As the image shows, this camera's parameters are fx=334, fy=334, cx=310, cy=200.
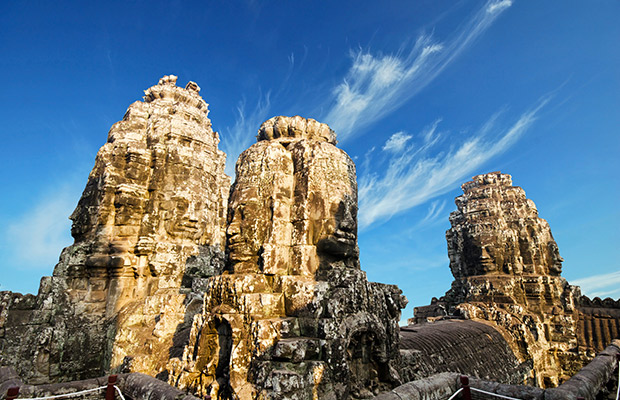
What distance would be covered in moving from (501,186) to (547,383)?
→ 9494 mm

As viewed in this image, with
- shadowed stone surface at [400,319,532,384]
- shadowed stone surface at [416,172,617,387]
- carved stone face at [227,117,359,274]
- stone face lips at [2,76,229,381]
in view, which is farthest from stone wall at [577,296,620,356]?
stone face lips at [2,76,229,381]

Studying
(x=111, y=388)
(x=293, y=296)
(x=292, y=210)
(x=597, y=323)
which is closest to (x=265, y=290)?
(x=293, y=296)

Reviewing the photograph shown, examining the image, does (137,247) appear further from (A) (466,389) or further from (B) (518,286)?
(B) (518,286)

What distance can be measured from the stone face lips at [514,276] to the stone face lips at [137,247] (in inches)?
439

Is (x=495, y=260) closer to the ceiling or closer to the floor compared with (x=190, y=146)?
closer to the floor

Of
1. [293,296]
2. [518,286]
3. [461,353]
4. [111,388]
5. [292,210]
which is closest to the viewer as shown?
[111,388]

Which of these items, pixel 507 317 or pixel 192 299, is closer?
pixel 192 299

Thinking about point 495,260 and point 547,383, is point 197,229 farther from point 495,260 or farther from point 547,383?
point 547,383

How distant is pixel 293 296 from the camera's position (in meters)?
5.29

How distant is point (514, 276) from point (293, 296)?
47.6 feet

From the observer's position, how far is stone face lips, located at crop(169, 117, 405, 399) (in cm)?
459

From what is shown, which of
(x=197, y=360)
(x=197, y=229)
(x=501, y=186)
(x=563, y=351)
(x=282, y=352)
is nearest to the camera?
(x=282, y=352)

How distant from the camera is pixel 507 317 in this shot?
1344cm

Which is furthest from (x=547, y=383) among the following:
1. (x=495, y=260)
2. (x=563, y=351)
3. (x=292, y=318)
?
(x=292, y=318)
